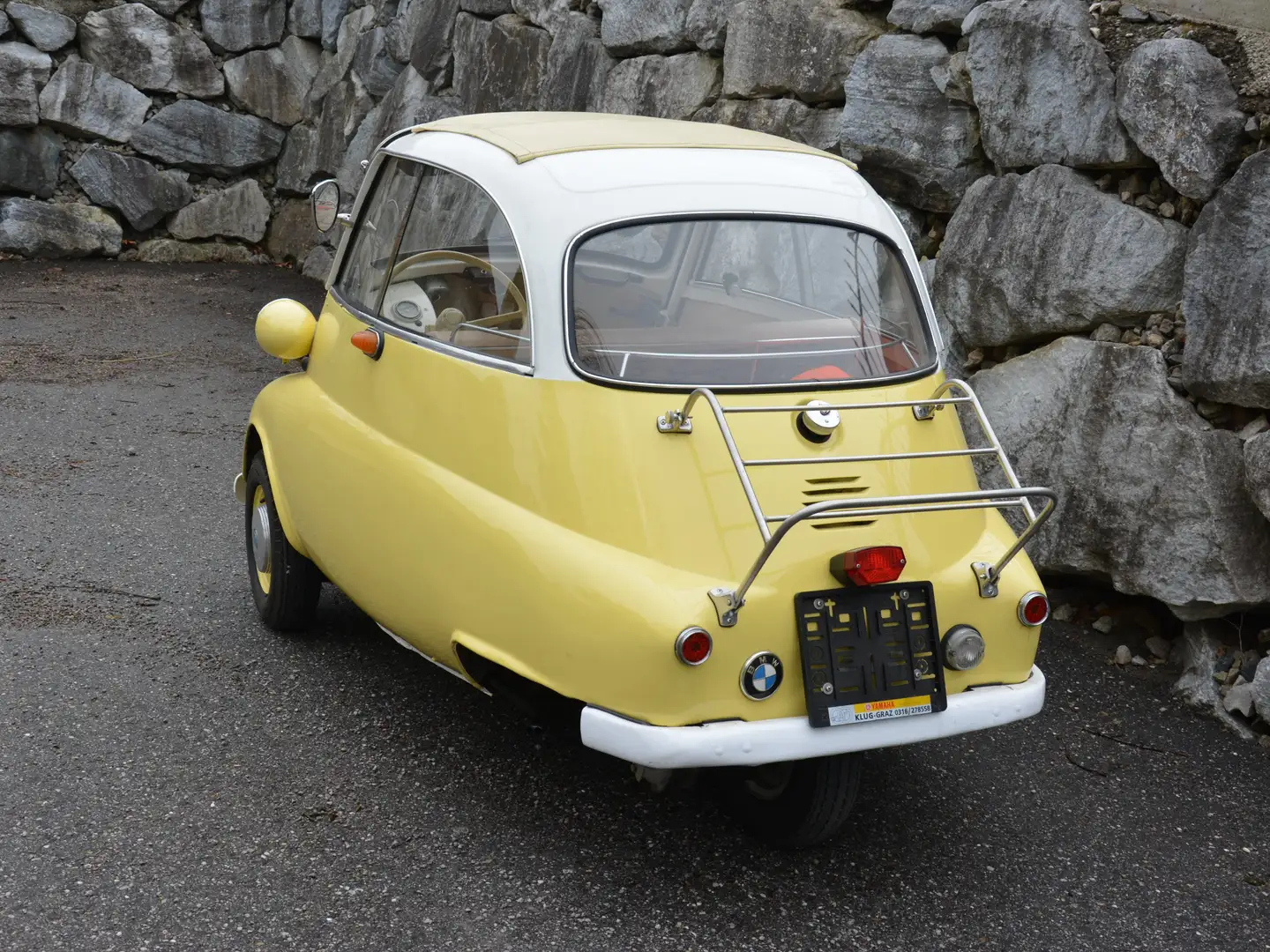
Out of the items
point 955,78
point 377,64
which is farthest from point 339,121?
point 955,78

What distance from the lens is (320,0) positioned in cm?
1238

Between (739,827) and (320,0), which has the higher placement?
(320,0)

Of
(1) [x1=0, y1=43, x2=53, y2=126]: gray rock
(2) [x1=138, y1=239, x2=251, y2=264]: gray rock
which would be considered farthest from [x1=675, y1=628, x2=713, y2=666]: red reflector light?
(1) [x1=0, y1=43, x2=53, y2=126]: gray rock

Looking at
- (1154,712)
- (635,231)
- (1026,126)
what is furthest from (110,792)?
(1026,126)

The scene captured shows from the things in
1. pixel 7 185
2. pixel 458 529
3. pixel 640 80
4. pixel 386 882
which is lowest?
pixel 7 185

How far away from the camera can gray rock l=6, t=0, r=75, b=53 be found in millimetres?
11875

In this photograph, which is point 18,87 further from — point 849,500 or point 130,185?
point 849,500

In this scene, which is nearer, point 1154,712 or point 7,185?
point 1154,712

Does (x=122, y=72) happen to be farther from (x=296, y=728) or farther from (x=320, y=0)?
(x=296, y=728)

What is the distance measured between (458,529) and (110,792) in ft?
Result: 4.00

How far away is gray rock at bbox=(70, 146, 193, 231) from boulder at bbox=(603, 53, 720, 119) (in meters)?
6.03

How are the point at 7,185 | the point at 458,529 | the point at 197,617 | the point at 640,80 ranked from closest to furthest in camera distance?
the point at 458,529, the point at 197,617, the point at 640,80, the point at 7,185

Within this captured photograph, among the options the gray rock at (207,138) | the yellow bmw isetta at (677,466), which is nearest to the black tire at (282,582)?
the yellow bmw isetta at (677,466)

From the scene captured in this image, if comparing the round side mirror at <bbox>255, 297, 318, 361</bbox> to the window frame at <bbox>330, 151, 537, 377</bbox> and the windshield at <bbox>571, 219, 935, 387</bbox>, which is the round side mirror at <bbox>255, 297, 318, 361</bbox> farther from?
the windshield at <bbox>571, 219, 935, 387</bbox>
